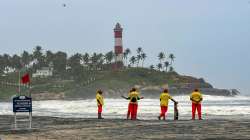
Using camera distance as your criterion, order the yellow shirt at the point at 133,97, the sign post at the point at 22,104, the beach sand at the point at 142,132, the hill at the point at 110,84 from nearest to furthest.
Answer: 1. the beach sand at the point at 142,132
2. the sign post at the point at 22,104
3. the yellow shirt at the point at 133,97
4. the hill at the point at 110,84

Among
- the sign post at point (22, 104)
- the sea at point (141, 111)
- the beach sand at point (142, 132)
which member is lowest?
the sea at point (141, 111)

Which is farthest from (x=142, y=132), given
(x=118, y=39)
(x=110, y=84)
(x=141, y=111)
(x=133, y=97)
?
(x=110, y=84)

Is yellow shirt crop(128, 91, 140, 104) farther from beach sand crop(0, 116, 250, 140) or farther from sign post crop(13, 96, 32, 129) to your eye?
sign post crop(13, 96, 32, 129)

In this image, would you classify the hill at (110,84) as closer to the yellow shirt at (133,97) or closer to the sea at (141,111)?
the sea at (141,111)

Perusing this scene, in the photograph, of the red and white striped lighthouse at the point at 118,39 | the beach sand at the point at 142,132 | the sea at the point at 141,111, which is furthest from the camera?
the red and white striped lighthouse at the point at 118,39

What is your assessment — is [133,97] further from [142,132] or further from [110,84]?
[110,84]

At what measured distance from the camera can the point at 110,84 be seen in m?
175

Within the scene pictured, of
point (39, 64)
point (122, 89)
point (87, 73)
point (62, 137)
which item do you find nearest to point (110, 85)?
point (122, 89)

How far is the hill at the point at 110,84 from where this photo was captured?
566 ft

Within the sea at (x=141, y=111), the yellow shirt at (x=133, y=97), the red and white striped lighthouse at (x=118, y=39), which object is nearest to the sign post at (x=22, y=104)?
the yellow shirt at (x=133, y=97)

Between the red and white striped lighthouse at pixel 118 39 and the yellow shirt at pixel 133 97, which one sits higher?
the red and white striped lighthouse at pixel 118 39

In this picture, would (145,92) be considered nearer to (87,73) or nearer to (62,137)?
(87,73)

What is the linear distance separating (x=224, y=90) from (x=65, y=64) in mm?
46454

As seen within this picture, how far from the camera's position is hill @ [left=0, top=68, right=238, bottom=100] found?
566 ft
